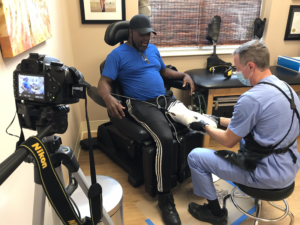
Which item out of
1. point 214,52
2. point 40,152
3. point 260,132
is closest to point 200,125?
point 260,132

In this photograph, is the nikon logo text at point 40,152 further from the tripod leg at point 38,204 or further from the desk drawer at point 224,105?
the desk drawer at point 224,105

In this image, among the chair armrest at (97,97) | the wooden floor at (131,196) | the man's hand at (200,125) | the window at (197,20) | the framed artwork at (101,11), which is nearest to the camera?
the man's hand at (200,125)

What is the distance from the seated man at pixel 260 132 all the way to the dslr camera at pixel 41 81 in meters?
0.85

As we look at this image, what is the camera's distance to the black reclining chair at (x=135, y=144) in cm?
156

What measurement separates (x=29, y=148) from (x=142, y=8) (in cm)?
221

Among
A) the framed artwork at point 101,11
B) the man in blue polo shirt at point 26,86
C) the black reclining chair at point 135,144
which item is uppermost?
the framed artwork at point 101,11

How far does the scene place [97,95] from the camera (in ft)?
5.63

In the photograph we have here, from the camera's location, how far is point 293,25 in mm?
2684

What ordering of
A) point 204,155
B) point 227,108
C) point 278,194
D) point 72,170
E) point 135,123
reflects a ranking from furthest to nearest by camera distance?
point 227,108 → point 135,123 → point 204,155 → point 278,194 → point 72,170

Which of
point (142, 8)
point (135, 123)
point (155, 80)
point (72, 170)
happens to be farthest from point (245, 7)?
point (72, 170)

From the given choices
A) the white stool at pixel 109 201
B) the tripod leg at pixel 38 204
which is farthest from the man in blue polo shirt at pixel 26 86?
the white stool at pixel 109 201

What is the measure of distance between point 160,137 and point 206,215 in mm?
574

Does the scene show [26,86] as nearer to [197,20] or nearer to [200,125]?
[200,125]

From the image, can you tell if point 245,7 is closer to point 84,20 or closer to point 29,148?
point 84,20
